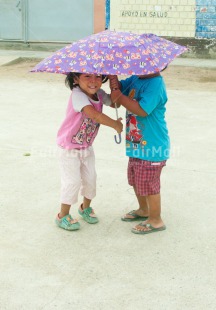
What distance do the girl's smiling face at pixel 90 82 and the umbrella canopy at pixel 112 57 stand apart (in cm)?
20

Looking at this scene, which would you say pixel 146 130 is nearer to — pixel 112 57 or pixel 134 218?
pixel 112 57

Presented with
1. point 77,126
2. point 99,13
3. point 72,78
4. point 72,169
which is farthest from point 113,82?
point 99,13

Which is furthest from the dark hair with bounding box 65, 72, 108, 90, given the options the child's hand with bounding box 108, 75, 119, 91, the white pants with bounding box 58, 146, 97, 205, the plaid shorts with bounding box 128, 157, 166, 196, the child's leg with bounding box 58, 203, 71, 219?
the child's leg with bounding box 58, 203, 71, 219

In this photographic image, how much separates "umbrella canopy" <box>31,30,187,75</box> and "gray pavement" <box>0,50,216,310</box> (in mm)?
1124

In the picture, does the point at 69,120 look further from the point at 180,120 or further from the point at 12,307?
the point at 180,120

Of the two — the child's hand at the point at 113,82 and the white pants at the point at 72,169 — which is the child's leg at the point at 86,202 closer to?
the white pants at the point at 72,169

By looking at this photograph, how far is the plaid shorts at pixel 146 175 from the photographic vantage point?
360cm

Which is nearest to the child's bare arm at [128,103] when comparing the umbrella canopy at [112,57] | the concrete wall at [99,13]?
the umbrella canopy at [112,57]

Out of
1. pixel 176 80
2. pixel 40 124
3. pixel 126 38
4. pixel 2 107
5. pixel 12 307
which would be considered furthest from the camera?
pixel 176 80

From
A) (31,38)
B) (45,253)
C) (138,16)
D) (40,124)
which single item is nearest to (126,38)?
(45,253)

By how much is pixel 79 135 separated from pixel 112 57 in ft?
2.09

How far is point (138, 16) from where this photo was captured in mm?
13570

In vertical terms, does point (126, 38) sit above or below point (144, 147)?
above

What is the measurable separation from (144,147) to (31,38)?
11.5 meters
